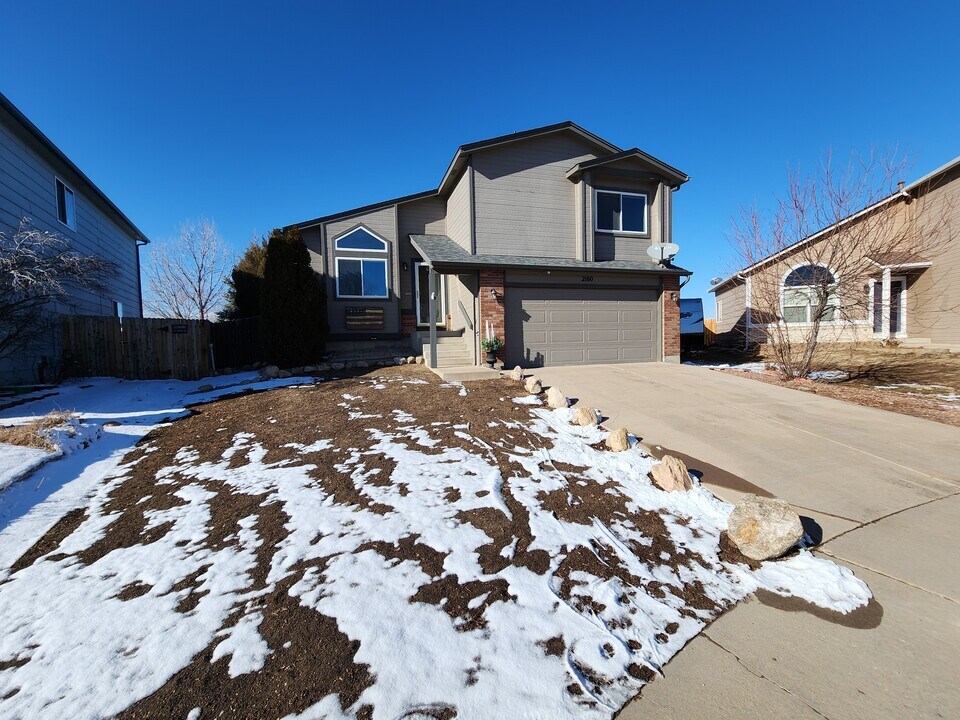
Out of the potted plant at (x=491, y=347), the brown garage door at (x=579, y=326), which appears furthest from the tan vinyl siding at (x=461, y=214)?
the potted plant at (x=491, y=347)

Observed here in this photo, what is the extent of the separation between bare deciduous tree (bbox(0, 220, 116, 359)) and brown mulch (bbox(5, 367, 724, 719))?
358 cm

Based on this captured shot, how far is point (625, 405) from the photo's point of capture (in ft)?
21.7

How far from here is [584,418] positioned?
550 cm

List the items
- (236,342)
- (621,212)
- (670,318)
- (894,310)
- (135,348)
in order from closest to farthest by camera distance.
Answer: (135,348)
(670,318)
(621,212)
(236,342)
(894,310)

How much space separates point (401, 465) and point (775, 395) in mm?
6935

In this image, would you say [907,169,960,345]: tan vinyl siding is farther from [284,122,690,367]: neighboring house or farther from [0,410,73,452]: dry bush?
[0,410,73,452]: dry bush

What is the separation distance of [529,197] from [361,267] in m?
5.69

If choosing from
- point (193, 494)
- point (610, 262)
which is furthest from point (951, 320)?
point (193, 494)

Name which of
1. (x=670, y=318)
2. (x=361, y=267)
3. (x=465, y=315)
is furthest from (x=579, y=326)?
(x=361, y=267)

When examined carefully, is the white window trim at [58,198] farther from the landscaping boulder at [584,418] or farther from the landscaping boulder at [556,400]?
the landscaping boulder at [584,418]

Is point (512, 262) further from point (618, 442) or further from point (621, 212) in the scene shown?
point (618, 442)

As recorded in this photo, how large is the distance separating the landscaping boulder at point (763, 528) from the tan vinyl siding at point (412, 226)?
11536mm

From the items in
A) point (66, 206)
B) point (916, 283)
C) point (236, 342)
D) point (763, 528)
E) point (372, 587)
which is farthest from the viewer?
point (916, 283)

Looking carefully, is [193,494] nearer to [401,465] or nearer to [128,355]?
[401,465]
